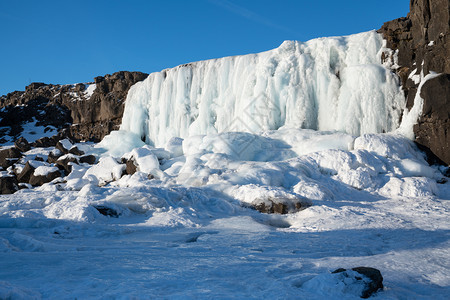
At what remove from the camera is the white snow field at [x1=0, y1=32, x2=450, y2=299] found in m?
4.07

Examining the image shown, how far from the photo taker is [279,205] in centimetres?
928

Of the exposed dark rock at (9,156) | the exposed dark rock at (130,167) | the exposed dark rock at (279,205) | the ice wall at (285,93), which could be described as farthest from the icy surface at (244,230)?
the exposed dark rock at (9,156)

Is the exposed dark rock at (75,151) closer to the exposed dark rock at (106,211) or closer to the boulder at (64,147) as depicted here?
the boulder at (64,147)

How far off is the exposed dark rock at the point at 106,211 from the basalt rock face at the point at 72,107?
2150cm

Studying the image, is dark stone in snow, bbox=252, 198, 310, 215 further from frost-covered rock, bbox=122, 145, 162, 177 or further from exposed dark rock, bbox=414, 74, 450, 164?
exposed dark rock, bbox=414, 74, 450, 164

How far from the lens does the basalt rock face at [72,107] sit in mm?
29438

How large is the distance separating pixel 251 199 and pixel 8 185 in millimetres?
13939

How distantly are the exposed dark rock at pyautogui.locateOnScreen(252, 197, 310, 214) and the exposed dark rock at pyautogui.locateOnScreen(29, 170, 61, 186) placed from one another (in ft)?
43.6

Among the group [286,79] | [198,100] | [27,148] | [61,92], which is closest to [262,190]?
[286,79]

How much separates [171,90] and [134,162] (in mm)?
8847

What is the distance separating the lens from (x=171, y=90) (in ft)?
78.0

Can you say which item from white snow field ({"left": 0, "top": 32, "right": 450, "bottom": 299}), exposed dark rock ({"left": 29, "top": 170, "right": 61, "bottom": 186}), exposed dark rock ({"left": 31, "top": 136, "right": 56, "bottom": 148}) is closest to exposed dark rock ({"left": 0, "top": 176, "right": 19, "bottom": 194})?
exposed dark rock ({"left": 29, "top": 170, "right": 61, "bottom": 186})

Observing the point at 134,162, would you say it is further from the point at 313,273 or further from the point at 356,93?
the point at 313,273

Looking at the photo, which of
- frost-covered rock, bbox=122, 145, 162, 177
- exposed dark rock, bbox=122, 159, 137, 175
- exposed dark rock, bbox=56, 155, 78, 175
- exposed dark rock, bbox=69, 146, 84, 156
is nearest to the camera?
frost-covered rock, bbox=122, 145, 162, 177
